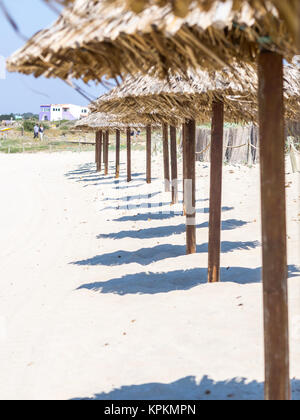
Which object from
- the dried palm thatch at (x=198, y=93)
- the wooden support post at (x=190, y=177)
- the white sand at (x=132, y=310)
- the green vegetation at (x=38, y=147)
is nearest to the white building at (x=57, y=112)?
the green vegetation at (x=38, y=147)

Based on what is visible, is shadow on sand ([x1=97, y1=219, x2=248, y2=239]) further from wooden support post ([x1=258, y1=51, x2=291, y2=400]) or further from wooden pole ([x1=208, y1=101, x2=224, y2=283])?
wooden support post ([x1=258, y1=51, x2=291, y2=400])

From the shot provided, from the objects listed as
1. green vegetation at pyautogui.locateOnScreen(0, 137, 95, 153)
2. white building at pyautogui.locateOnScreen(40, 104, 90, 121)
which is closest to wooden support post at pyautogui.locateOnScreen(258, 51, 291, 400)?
green vegetation at pyautogui.locateOnScreen(0, 137, 95, 153)

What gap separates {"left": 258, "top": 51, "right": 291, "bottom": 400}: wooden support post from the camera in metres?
2.88

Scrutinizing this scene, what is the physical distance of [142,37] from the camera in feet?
8.50

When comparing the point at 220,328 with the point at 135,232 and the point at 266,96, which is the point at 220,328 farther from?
the point at 135,232

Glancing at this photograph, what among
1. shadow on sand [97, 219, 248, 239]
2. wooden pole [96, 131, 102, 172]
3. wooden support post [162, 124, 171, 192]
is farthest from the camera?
wooden pole [96, 131, 102, 172]

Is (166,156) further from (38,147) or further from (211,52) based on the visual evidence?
(38,147)

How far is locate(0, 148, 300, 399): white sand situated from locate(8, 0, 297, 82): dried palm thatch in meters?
2.20

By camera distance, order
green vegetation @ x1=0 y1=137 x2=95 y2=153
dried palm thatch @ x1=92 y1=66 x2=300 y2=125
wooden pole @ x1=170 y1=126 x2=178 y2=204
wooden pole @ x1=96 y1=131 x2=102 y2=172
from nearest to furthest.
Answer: dried palm thatch @ x1=92 y1=66 x2=300 y2=125
wooden pole @ x1=170 y1=126 x2=178 y2=204
wooden pole @ x1=96 y1=131 x2=102 y2=172
green vegetation @ x1=0 y1=137 x2=95 y2=153

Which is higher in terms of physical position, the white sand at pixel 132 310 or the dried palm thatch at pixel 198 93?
the dried palm thatch at pixel 198 93

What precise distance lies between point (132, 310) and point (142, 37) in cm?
375

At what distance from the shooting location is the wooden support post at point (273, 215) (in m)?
2.88

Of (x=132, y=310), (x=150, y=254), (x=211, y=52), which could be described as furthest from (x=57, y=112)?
(x=211, y=52)

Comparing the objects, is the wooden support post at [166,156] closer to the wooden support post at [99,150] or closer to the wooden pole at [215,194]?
the wooden pole at [215,194]
